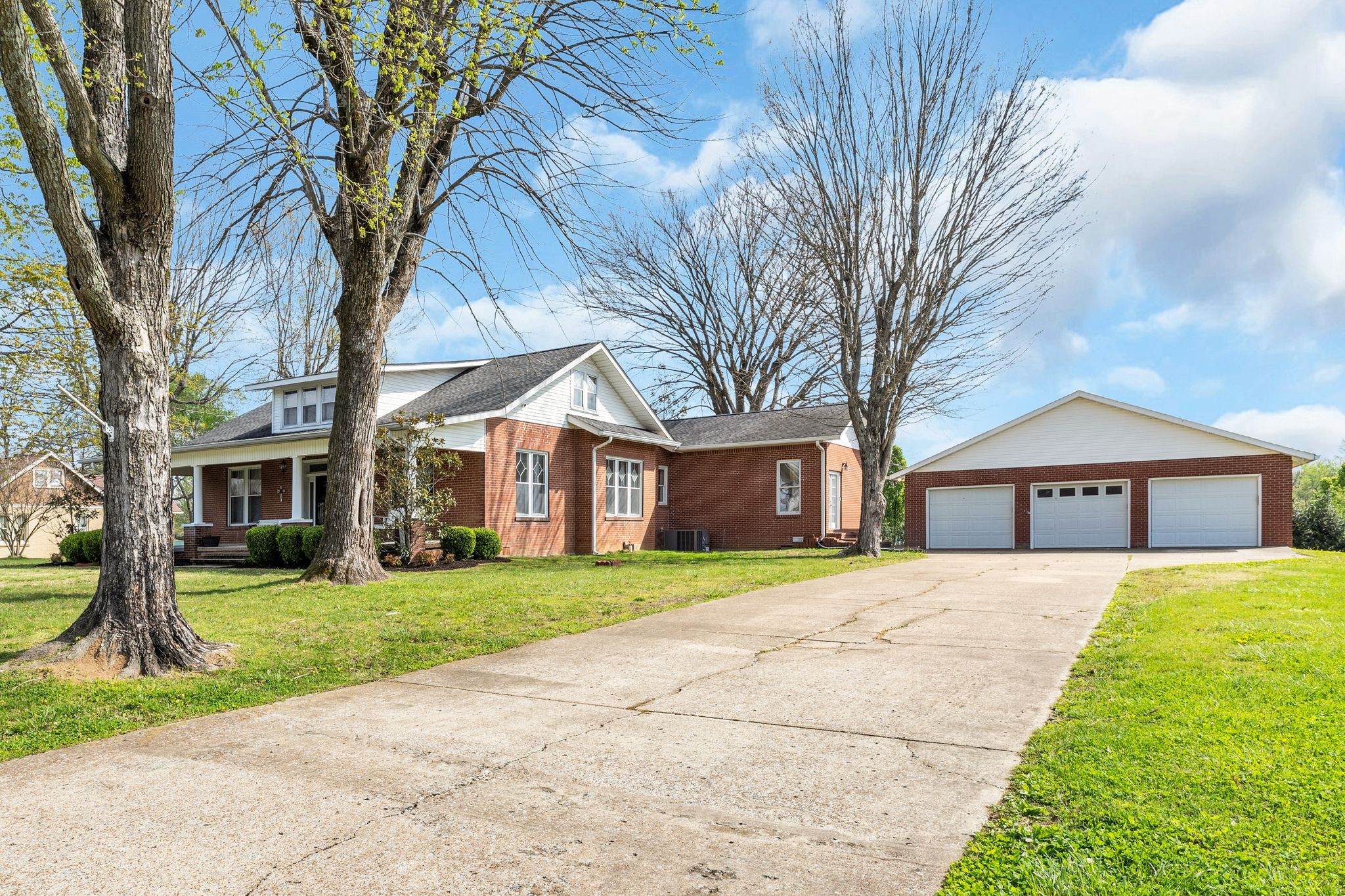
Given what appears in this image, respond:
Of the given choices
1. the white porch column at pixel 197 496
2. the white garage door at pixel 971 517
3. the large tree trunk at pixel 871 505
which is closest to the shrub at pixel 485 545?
the large tree trunk at pixel 871 505

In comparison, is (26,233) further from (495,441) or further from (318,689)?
(318,689)

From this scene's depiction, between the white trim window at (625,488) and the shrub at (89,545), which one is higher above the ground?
the white trim window at (625,488)

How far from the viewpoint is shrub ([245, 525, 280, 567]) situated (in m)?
Result: 19.5

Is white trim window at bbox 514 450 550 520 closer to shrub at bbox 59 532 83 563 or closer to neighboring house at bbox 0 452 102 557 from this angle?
shrub at bbox 59 532 83 563

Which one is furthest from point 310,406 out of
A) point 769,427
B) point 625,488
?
point 769,427

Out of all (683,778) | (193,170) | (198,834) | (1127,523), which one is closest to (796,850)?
(683,778)

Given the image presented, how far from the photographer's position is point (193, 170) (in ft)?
31.6

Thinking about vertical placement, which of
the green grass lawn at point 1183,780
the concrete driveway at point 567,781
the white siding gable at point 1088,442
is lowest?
the concrete driveway at point 567,781

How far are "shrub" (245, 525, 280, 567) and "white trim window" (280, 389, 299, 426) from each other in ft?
14.0

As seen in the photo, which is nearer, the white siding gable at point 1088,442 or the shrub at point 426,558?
the shrub at point 426,558

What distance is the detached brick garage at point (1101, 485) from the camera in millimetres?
23078

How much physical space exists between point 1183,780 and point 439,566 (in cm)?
1543

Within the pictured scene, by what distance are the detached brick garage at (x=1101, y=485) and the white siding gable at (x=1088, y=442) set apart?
0.03 m

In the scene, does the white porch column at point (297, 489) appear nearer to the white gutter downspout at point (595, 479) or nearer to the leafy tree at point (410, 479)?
the leafy tree at point (410, 479)
